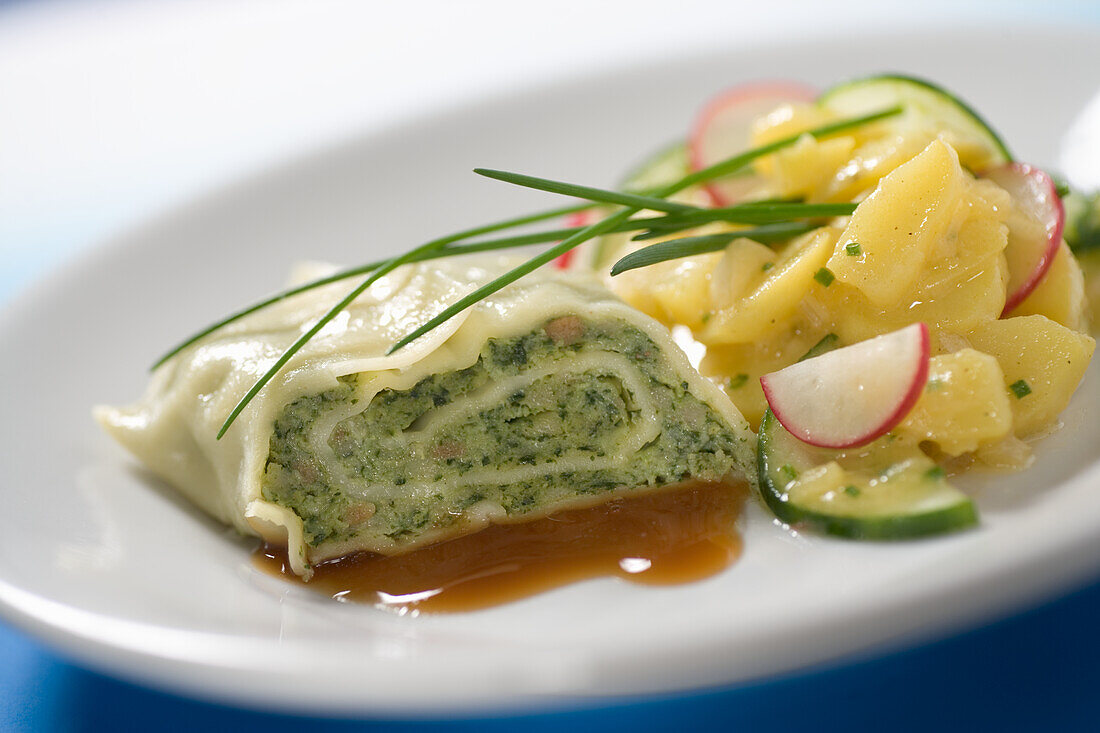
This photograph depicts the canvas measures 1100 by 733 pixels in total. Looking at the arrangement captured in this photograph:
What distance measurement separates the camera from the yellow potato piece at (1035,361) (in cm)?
249

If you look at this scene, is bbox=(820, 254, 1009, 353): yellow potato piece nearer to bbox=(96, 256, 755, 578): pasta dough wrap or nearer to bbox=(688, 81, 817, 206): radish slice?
bbox=(96, 256, 755, 578): pasta dough wrap

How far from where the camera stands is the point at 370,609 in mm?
2426

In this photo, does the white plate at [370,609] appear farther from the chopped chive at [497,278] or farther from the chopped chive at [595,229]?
the chopped chive at [595,229]

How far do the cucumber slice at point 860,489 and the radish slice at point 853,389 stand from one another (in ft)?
0.20

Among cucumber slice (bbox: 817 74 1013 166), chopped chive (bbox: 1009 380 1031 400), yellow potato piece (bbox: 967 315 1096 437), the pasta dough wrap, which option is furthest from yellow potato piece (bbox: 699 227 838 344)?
cucumber slice (bbox: 817 74 1013 166)

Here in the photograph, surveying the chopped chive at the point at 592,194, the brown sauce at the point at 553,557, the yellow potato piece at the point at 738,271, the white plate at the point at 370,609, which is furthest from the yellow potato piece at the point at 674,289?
the white plate at the point at 370,609

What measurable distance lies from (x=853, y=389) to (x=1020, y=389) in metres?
0.42

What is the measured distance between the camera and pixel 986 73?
14.5 feet

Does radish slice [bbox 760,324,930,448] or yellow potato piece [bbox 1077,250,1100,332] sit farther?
yellow potato piece [bbox 1077,250,1100,332]

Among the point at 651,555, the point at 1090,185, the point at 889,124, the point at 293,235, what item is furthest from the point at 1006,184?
the point at 293,235

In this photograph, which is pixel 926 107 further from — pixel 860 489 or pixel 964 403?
pixel 860 489

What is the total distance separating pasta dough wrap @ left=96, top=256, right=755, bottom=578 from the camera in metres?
2.58

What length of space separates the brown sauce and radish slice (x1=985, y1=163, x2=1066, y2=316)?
839 mm

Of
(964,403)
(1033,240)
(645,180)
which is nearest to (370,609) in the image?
(964,403)
